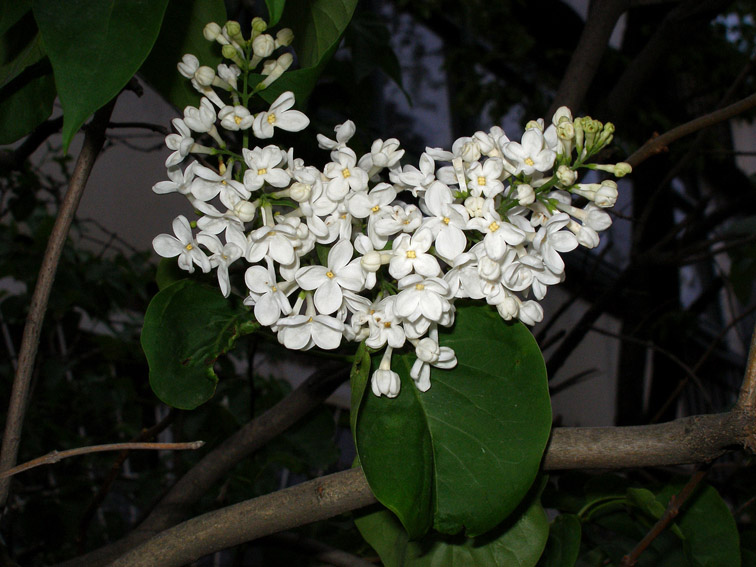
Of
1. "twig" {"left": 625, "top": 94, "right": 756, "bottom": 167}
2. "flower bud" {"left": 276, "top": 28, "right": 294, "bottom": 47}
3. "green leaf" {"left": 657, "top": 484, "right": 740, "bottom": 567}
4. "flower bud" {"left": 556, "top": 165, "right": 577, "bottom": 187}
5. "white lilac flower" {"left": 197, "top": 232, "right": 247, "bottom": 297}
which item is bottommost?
"green leaf" {"left": 657, "top": 484, "right": 740, "bottom": 567}

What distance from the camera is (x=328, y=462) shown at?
3.75 feet

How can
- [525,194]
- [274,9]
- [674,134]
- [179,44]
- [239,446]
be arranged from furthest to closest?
[239,446]
[674,134]
[179,44]
[525,194]
[274,9]

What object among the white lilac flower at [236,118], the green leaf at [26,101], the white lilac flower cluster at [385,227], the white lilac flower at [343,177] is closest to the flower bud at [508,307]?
the white lilac flower cluster at [385,227]

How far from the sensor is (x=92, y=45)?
1.12 feet

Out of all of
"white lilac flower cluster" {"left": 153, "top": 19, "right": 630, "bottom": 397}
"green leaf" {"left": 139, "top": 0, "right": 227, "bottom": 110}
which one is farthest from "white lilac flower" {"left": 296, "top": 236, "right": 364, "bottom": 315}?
"green leaf" {"left": 139, "top": 0, "right": 227, "bottom": 110}

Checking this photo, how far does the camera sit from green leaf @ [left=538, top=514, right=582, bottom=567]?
65 centimetres

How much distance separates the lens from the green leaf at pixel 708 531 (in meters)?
0.70

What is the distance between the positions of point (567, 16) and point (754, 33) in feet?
2.47

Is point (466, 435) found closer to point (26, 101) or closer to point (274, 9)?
point (274, 9)

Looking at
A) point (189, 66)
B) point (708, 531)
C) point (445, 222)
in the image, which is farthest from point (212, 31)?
point (708, 531)

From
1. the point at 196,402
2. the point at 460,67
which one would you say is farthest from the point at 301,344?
the point at 460,67

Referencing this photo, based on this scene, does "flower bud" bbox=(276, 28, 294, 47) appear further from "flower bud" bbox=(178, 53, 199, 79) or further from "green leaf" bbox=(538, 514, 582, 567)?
"green leaf" bbox=(538, 514, 582, 567)

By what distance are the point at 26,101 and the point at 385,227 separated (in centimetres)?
39

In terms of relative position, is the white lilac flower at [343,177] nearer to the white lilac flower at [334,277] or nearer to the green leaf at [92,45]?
the white lilac flower at [334,277]
